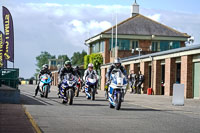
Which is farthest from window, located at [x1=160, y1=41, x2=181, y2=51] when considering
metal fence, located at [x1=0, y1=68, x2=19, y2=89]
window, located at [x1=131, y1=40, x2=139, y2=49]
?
metal fence, located at [x1=0, y1=68, x2=19, y2=89]

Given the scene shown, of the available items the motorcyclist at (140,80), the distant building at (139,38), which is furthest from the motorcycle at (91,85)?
the distant building at (139,38)

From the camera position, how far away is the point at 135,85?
41531 millimetres

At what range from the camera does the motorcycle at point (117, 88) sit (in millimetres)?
16859

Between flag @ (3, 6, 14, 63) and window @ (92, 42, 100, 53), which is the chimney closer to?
window @ (92, 42, 100, 53)

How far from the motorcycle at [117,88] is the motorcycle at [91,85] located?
7.03 meters

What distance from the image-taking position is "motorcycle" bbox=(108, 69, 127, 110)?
664 inches

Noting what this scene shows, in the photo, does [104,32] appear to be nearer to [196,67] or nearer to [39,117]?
[196,67]

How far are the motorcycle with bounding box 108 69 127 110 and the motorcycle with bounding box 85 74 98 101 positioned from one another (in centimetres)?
703

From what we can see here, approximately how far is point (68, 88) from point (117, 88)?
2.99 meters

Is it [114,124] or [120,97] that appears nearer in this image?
[114,124]

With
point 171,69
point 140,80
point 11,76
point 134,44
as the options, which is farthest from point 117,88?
point 134,44

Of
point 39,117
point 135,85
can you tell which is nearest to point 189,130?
point 39,117

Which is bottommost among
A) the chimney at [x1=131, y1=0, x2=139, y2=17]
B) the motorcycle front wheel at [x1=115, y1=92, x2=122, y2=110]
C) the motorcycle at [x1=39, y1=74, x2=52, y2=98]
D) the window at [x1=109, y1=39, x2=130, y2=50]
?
the motorcycle front wheel at [x1=115, y1=92, x2=122, y2=110]

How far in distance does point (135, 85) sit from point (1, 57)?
12.7 m
